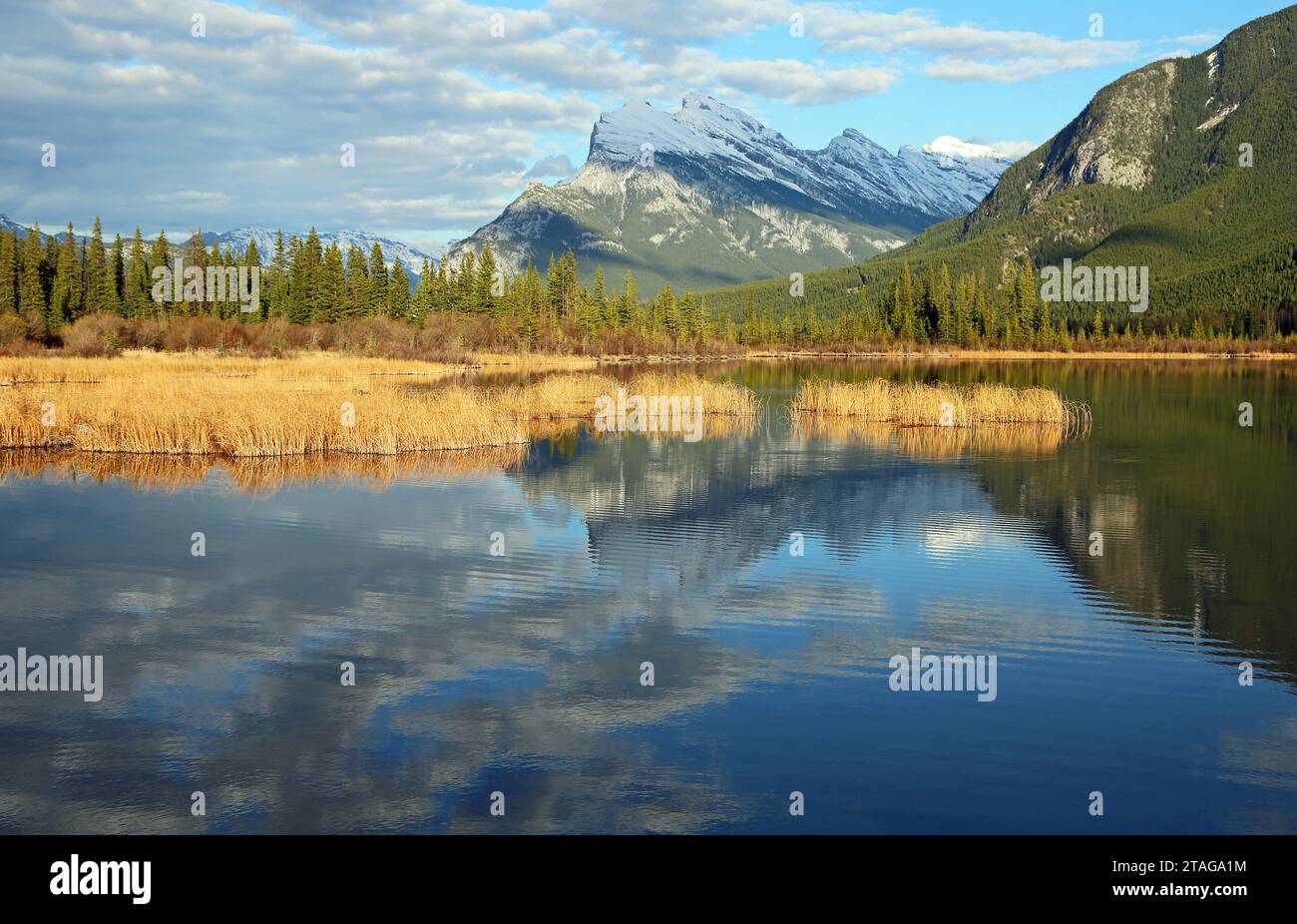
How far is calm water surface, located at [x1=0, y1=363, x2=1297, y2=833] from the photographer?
1017cm

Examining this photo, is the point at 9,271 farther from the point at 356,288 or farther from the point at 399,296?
the point at 399,296

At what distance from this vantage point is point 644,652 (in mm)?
14945

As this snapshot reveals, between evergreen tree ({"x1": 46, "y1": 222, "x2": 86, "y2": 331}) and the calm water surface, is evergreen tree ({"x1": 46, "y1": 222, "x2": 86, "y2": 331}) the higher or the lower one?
the higher one

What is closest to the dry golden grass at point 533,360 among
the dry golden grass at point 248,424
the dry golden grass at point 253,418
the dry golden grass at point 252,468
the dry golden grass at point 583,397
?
the dry golden grass at point 583,397

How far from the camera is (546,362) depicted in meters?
112

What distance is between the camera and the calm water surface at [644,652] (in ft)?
33.4

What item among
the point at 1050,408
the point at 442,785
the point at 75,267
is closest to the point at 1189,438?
the point at 1050,408

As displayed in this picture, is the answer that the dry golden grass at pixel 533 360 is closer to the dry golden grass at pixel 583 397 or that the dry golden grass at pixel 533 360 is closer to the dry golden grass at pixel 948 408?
the dry golden grass at pixel 583 397

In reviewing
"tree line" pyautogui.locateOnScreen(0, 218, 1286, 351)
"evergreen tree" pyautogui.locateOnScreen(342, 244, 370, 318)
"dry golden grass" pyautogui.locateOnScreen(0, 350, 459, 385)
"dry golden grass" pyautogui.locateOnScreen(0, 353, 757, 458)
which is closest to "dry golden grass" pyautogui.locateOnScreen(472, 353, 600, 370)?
"tree line" pyautogui.locateOnScreen(0, 218, 1286, 351)

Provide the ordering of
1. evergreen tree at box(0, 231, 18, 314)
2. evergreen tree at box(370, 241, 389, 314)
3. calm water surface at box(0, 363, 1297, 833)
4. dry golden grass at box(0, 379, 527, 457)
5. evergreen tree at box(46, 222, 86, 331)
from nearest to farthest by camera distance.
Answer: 1. calm water surface at box(0, 363, 1297, 833)
2. dry golden grass at box(0, 379, 527, 457)
3. evergreen tree at box(0, 231, 18, 314)
4. evergreen tree at box(46, 222, 86, 331)
5. evergreen tree at box(370, 241, 389, 314)

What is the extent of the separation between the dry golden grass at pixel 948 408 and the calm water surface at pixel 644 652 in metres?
17.1

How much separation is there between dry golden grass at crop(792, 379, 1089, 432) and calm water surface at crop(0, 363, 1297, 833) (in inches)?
674

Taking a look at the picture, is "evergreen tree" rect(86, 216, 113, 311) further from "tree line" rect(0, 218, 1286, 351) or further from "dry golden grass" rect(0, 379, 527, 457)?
"dry golden grass" rect(0, 379, 527, 457)

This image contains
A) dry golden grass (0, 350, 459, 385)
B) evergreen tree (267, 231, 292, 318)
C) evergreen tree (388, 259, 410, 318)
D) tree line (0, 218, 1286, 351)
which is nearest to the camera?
dry golden grass (0, 350, 459, 385)
